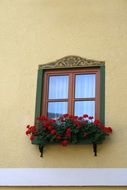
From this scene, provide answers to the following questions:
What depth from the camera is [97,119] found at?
8.23 metres

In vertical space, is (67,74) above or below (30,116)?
above

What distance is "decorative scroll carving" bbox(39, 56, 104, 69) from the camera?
866 cm

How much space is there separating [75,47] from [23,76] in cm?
107

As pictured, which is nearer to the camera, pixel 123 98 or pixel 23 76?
pixel 123 98

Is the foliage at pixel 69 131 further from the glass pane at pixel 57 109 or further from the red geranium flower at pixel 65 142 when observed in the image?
the glass pane at pixel 57 109

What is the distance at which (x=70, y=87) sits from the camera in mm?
8719

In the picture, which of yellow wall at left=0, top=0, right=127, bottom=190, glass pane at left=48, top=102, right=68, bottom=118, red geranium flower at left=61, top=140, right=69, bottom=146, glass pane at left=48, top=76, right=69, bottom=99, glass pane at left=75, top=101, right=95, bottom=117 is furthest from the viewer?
glass pane at left=48, top=76, right=69, bottom=99

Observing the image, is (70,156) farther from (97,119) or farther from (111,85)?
(111,85)

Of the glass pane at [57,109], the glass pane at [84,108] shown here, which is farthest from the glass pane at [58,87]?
the glass pane at [84,108]

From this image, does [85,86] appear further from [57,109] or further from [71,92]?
[57,109]

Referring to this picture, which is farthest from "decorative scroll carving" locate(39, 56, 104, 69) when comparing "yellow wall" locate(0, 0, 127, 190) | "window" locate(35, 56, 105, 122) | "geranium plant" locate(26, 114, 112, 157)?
"geranium plant" locate(26, 114, 112, 157)

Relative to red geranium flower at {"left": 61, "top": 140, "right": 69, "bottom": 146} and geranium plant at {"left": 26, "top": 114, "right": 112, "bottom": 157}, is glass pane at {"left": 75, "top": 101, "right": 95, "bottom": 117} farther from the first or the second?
red geranium flower at {"left": 61, "top": 140, "right": 69, "bottom": 146}

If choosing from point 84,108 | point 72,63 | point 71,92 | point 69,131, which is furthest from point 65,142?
point 72,63

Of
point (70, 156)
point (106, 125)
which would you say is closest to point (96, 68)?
point (106, 125)
